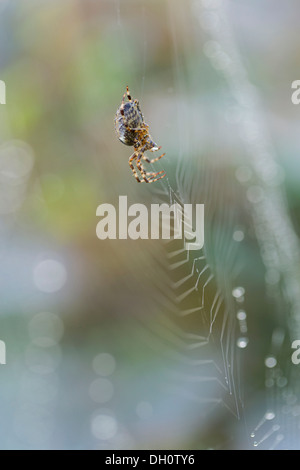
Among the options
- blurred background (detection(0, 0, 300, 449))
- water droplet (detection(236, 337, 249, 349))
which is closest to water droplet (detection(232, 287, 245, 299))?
blurred background (detection(0, 0, 300, 449))

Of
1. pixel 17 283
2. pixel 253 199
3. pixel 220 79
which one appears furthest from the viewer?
pixel 17 283

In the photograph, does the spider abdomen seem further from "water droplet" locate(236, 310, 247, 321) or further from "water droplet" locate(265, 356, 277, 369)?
"water droplet" locate(265, 356, 277, 369)

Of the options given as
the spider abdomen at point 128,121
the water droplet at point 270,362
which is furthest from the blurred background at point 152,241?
the spider abdomen at point 128,121

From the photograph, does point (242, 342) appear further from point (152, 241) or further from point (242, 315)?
point (152, 241)

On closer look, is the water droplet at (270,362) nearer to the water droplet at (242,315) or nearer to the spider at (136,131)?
the water droplet at (242,315)

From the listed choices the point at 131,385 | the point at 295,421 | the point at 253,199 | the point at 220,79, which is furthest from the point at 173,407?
the point at 220,79

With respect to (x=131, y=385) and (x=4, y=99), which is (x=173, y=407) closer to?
(x=131, y=385)

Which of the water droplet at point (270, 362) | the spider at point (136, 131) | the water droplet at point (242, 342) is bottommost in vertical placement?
the water droplet at point (270, 362)
